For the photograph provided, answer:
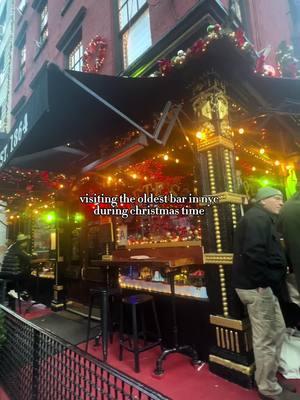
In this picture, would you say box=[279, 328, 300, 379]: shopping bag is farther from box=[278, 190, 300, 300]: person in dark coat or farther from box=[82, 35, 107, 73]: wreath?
box=[82, 35, 107, 73]: wreath

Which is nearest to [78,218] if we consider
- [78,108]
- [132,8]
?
[78,108]

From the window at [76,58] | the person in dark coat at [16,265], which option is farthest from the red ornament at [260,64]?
the person in dark coat at [16,265]

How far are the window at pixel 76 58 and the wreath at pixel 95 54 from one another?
124 cm

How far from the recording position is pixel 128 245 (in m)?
6.03

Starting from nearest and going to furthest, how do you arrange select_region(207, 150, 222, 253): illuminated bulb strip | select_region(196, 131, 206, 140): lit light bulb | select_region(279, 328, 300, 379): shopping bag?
select_region(279, 328, 300, 379): shopping bag < select_region(207, 150, 222, 253): illuminated bulb strip < select_region(196, 131, 206, 140): lit light bulb

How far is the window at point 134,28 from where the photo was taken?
626cm

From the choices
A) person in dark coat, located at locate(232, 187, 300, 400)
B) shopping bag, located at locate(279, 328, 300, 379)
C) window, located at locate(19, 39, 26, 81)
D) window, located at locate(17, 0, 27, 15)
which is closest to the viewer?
person in dark coat, located at locate(232, 187, 300, 400)

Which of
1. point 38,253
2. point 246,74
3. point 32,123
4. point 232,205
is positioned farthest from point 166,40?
point 38,253

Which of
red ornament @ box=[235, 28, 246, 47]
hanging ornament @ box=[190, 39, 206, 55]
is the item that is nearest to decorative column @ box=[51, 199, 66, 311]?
hanging ornament @ box=[190, 39, 206, 55]

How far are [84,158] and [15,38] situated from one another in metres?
11.5

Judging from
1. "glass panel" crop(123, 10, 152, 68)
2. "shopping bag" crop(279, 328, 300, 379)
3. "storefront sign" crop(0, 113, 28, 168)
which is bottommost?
"shopping bag" crop(279, 328, 300, 379)

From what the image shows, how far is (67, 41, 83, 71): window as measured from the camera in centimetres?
863

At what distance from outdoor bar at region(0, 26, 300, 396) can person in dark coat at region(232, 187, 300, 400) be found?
15.2 inches

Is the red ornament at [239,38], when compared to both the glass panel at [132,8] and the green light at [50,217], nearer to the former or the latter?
the glass panel at [132,8]
